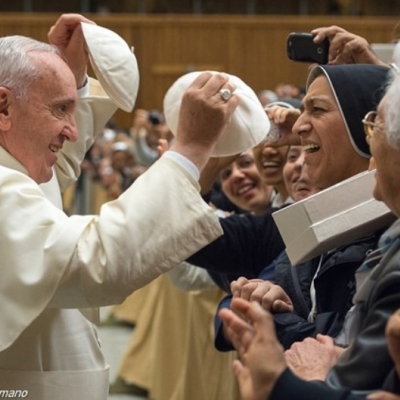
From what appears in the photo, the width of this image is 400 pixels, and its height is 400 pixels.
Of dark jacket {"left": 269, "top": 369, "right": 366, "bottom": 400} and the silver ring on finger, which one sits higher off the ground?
the silver ring on finger

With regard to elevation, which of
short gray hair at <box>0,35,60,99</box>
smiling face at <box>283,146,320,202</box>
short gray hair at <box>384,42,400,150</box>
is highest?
short gray hair at <box>384,42,400,150</box>

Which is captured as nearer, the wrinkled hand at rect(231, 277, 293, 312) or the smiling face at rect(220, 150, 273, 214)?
the wrinkled hand at rect(231, 277, 293, 312)

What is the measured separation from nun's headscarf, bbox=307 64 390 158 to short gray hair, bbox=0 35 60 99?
2.49 feet

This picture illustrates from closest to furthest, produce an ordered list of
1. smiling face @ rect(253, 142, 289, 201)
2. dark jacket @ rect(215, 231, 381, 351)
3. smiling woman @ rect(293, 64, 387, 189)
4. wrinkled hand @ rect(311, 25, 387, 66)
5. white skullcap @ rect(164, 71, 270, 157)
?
dark jacket @ rect(215, 231, 381, 351)
smiling woman @ rect(293, 64, 387, 189)
white skullcap @ rect(164, 71, 270, 157)
wrinkled hand @ rect(311, 25, 387, 66)
smiling face @ rect(253, 142, 289, 201)

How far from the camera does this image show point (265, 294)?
291cm

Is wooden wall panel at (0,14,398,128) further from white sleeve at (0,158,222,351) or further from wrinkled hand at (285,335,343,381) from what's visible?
wrinkled hand at (285,335,343,381)

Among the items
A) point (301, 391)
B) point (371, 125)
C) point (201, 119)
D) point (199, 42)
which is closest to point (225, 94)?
point (201, 119)

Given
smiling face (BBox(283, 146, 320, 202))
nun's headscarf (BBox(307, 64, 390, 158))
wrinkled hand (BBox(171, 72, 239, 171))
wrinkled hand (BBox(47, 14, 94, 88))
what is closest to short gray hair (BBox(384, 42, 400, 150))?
wrinkled hand (BBox(171, 72, 239, 171))

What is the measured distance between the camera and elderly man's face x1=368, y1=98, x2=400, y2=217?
2227mm

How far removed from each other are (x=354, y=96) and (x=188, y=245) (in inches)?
26.8

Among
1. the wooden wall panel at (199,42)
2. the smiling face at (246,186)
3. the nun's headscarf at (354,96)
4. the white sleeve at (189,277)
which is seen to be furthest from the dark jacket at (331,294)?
the wooden wall panel at (199,42)

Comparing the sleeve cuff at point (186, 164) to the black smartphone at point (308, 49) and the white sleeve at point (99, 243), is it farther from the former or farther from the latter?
the black smartphone at point (308, 49)

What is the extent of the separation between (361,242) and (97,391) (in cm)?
85

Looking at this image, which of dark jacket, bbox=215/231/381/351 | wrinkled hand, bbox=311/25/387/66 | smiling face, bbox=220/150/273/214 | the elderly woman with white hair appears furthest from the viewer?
smiling face, bbox=220/150/273/214
